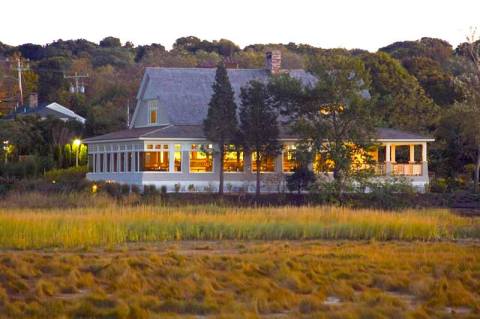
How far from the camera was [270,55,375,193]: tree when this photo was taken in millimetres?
43250

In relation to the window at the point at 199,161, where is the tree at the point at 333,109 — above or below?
above

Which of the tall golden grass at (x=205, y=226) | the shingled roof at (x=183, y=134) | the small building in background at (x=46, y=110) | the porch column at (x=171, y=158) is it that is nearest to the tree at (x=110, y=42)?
the small building in background at (x=46, y=110)

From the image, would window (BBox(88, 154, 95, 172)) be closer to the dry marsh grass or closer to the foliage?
the foliage

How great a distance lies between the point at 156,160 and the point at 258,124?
5.14 meters

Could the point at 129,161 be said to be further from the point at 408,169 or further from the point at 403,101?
the point at 403,101

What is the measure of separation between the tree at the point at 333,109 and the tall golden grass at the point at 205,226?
37.3ft

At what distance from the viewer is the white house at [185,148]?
1780 inches

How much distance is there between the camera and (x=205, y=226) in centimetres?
2784

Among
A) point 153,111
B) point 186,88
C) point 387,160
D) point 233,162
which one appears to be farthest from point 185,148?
point 387,160

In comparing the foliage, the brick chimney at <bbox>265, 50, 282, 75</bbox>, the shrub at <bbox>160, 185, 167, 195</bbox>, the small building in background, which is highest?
the brick chimney at <bbox>265, 50, 282, 75</bbox>

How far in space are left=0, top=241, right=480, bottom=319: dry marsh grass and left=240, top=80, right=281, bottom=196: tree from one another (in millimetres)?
19177

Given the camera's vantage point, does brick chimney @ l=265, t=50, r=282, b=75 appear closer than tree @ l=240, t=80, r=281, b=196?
No

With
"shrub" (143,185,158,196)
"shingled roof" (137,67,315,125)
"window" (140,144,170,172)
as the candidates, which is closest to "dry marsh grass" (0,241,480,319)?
"shrub" (143,185,158,196)

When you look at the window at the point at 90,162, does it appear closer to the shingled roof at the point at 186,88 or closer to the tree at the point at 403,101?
the shingled roof at the point at 186,88
